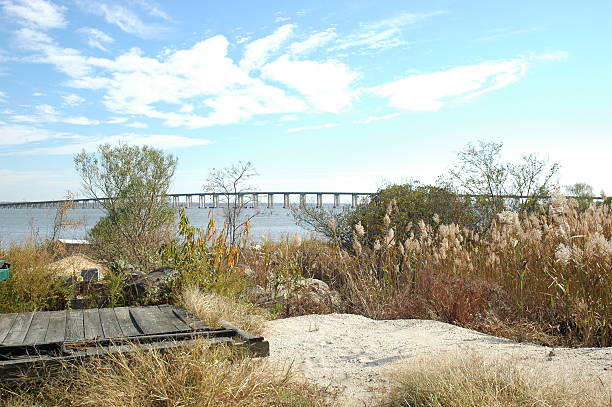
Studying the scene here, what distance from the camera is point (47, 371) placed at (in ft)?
11.4

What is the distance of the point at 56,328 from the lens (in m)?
4.30

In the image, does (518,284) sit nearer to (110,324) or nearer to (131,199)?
(110,324)

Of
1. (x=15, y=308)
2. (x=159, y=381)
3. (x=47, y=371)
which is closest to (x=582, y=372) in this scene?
(x=159, y=381)

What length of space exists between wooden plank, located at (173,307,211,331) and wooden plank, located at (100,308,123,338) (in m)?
0.56

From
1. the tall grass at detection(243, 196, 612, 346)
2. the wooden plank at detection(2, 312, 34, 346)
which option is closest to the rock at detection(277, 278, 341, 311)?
the tall grass at detection(243, 196, 612, 346)

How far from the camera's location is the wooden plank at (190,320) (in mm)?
4295

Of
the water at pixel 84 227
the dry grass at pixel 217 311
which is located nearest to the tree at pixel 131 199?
the water at pixel 84 227

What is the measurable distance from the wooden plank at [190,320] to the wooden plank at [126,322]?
1.40 ft

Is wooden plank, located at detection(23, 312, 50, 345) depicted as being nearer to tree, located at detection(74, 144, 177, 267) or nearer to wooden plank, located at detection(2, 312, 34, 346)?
wooden plank, located at detection(2, 312, 34, 346)

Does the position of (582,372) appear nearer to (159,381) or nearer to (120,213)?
(159,381)

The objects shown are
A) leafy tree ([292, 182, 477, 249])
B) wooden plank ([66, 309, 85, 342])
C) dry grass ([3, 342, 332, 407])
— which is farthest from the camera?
leafy tree ([292, 182, 477, 249])

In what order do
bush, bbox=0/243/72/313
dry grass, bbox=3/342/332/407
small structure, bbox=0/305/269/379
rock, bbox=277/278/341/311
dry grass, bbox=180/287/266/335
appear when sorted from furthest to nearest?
1. rock, bbox=277/278/341/311
2. bush, bbox=0/243/72/313
3. dry grass, bbox=180/287/266/335
4. small structure, bbox=0/305/269/379
5. dry grass, bbox=3/342/332/407

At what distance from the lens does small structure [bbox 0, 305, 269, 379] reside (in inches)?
141

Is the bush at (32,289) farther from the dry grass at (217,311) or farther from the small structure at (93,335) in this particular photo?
the dry grass at (217,311)
